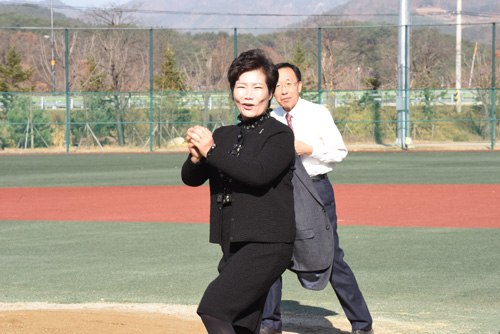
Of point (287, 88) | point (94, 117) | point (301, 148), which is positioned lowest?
point (301, 148)

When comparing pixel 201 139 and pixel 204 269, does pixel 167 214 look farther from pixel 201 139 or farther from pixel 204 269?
pixel 201 139

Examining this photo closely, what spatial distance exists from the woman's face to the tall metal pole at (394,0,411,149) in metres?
31.6

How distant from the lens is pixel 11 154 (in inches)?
1374

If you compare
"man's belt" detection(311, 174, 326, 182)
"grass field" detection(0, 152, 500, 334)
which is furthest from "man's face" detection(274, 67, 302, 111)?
"grass field" detection(0, 152, 500, 334)

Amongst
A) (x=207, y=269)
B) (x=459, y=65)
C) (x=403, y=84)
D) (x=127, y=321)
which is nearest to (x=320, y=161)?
(x=127, y=321)

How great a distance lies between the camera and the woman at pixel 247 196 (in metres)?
3.85

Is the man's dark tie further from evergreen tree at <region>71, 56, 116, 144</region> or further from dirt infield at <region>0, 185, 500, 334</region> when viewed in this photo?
evergreen tree at <region>71, 56, 116, 144</region>

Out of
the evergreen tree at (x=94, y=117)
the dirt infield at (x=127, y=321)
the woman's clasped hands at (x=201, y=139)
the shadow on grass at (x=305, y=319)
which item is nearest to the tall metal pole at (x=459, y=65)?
the evergreen tree at (x=94, y=117)

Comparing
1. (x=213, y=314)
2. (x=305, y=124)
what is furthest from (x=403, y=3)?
(x=213, y=314)

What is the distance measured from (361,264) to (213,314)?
213 inches

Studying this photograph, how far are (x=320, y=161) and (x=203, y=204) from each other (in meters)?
9.66

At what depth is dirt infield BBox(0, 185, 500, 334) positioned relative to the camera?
20.3 feet

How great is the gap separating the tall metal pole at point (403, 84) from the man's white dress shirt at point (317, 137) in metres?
29.7

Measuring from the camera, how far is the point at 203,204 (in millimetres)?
15391
